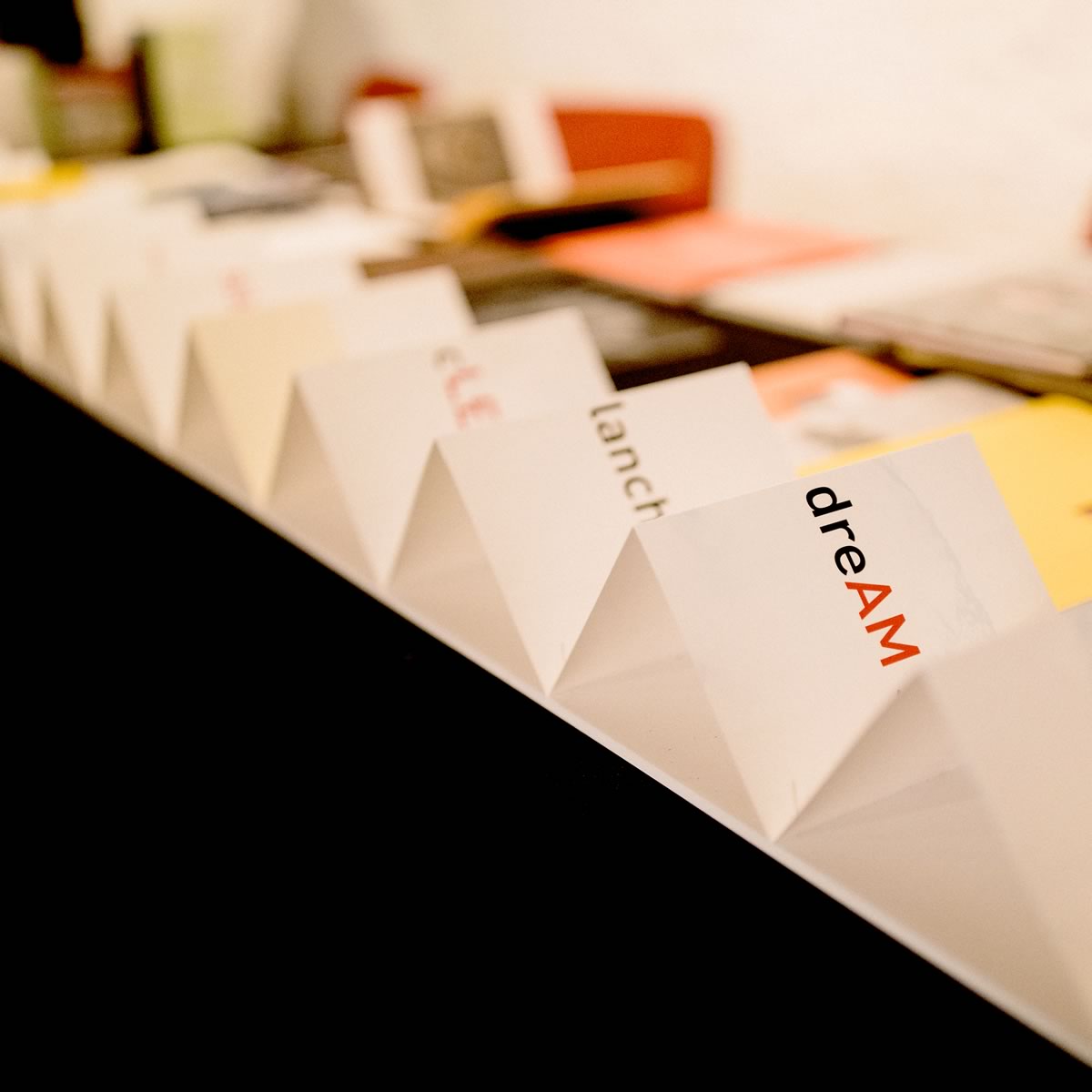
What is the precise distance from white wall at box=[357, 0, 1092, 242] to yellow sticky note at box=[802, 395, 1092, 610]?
2218 mm

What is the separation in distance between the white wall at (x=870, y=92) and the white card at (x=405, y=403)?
2.59m

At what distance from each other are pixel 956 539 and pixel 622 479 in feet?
0.64

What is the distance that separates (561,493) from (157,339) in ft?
1.86

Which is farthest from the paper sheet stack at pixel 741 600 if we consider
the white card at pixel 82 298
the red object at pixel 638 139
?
the red object at pixel 638 139

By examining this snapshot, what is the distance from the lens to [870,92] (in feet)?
11.1

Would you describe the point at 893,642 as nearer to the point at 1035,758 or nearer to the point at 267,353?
the point at 1035,758

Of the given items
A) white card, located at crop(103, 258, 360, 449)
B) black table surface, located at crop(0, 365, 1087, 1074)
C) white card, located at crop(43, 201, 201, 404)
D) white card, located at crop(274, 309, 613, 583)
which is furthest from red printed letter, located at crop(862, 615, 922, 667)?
white card, located at crop(43, 201, 201, 404)

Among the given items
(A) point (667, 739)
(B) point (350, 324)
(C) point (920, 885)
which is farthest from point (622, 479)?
(B) point (350, 324)

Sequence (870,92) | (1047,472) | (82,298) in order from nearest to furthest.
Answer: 1. (1047,472)
2. (82,298)
3. (870,92)

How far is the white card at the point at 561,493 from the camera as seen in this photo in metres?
0.63

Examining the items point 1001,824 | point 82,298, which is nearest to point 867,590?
point 1001,824

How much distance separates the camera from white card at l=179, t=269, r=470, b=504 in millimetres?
907

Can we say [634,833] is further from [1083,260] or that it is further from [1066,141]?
[1066,141]

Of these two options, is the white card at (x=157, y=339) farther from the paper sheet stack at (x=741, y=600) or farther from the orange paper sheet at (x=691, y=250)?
the orange paper sheet at (x=691, y=250)
